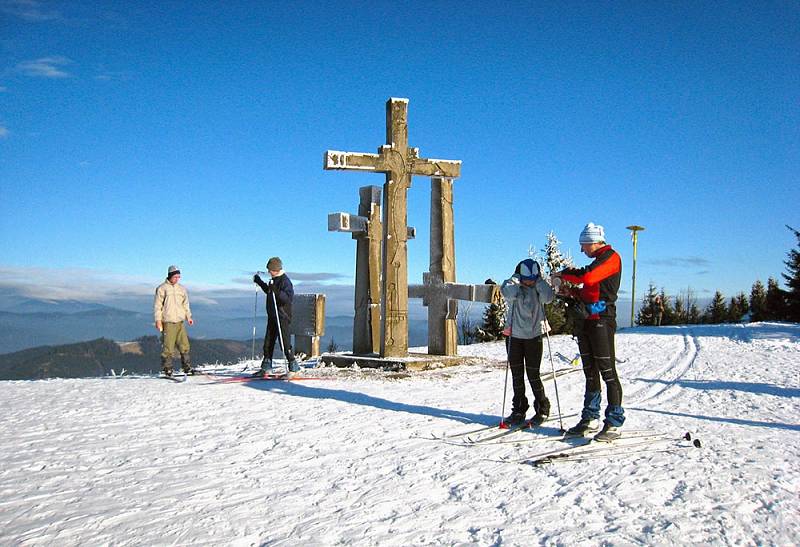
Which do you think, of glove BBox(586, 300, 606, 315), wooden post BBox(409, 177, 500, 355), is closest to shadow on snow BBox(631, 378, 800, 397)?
wooden post BBox(409, 177, 500, 355)

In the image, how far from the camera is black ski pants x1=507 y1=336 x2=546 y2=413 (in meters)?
7.59

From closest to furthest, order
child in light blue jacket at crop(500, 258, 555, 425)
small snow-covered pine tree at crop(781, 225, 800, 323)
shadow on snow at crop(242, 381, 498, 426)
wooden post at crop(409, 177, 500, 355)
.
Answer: child in light blue jacket at crop(500, 258, 555, 425)
shadow on snow at crop(242, 381, 498, 426)
wooden post at crop(409, 177, 500, 355)
small snow-covered pine tree at crop(781, 225, 800, 323)

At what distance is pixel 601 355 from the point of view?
6809 millimetres

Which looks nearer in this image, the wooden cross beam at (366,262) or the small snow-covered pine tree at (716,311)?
the wooden cross beam at (366,262)

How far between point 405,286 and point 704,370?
22.5 ft

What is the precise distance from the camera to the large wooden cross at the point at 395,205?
41.9ft

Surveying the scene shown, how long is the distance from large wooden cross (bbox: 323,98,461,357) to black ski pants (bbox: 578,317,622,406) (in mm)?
6403

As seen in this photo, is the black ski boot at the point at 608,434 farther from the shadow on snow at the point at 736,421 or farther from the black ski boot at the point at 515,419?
the shadow on snow at the point at 736,421

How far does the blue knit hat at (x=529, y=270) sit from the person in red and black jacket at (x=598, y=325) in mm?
581

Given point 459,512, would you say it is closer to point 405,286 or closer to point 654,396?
point 654,396

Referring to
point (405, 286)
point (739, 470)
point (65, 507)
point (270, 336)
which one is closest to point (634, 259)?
point (405, 286)

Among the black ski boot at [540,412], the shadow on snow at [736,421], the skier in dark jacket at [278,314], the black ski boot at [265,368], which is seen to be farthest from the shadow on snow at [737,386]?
the black ski boot at [265,368]

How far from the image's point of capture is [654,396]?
10.3 m

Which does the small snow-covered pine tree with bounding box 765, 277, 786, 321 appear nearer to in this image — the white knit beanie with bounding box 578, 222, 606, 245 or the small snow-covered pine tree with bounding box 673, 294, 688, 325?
the small snow-covered pine tree with bounding box 673, 294, 688, 325
